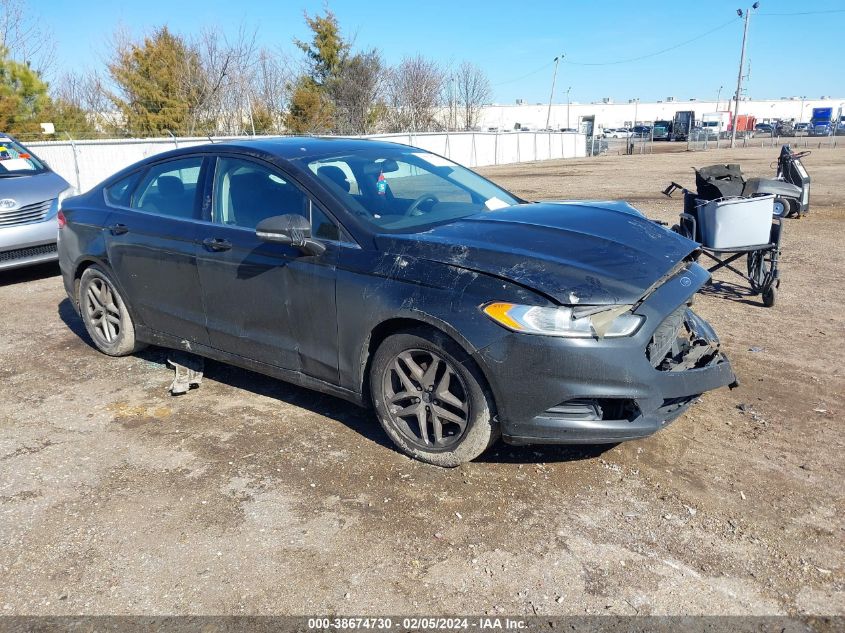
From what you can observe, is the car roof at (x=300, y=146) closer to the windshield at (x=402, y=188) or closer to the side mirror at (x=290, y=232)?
the windshield at (x=402, y=188)

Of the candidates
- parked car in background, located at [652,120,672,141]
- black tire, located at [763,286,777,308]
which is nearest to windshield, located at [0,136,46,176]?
black tire, located at [763,286,777,308]

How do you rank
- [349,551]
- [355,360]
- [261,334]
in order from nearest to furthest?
[349,551], [355,360], [261,334]

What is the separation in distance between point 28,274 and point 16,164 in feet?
4.85

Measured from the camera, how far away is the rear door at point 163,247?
175 inches

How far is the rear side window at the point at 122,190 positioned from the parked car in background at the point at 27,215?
3.53m

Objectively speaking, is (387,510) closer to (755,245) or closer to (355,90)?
(755,245)

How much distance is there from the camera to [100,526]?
3146mm

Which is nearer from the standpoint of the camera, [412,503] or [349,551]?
[349,551]

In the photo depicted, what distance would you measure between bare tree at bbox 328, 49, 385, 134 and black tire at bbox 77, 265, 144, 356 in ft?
111

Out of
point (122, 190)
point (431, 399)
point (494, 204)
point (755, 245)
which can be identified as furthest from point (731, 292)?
point (122, 190)

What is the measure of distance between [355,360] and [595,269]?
1.38 metres

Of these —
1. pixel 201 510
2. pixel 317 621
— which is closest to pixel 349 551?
pixel 317 621

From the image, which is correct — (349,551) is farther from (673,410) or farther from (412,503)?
(673,410)

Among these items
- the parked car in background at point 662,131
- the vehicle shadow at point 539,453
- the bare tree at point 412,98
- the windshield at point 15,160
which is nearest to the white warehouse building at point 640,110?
the parked car in background at point 662,131
